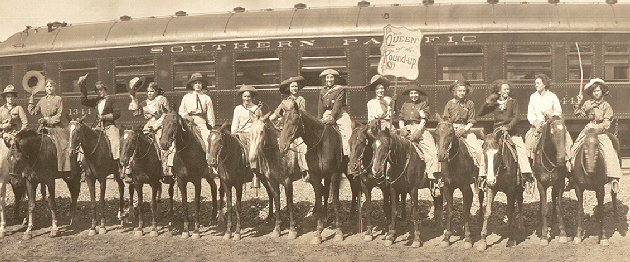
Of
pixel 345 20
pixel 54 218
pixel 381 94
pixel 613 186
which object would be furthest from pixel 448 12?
pixel 54 218

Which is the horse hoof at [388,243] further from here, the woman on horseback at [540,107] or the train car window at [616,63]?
the train car window at [616,63]

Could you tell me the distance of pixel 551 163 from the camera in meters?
8.20

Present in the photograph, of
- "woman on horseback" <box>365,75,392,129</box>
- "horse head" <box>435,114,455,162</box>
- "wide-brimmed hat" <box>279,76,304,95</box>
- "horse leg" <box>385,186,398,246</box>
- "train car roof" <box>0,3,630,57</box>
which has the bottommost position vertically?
"horse leg" <box>385,186,398,246</box>

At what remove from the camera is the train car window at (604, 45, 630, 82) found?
12867 millimetres

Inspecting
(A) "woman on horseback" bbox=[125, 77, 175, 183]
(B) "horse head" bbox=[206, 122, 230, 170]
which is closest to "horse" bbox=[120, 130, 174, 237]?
(A) "woman on horseback" bbox=[125, 77, 175, 183]

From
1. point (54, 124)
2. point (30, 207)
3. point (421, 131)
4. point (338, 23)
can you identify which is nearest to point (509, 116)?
point (421, 131)

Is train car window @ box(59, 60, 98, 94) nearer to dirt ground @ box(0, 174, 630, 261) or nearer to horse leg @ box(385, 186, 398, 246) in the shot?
dirt ground @ box(0, 174, 630, 261)

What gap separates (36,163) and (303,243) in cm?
440

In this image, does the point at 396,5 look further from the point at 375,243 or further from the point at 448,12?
the point at 375,243

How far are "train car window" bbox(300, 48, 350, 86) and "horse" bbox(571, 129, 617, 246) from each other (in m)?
5.92

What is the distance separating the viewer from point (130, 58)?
14.7m

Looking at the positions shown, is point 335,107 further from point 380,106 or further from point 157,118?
point 157,118

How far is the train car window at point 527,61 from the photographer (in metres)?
12.9

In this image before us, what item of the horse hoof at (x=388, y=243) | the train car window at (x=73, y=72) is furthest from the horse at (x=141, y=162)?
the train car window at (x=73, y=72)
